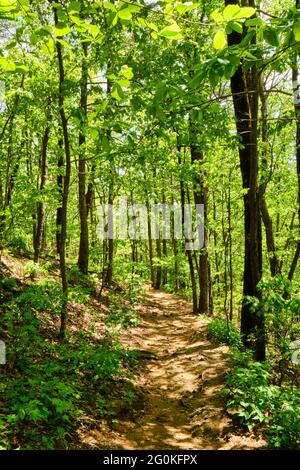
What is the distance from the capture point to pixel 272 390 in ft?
17.8

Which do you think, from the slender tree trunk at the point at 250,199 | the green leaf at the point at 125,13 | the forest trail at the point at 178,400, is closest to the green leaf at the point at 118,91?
the green leaf at the point at 125,13

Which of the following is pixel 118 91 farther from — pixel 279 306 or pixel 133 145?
pixel 279 306

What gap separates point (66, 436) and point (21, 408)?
0.86 meters

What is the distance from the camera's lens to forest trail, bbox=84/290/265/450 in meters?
5.51

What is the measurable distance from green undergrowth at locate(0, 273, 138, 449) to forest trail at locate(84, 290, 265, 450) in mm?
422

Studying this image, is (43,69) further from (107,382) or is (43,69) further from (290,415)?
(290,415)

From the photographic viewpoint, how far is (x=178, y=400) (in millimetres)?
7414

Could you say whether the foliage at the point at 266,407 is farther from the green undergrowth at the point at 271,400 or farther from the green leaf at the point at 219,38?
the green leaf at the point at 219,38

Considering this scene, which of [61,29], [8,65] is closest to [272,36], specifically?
[61,29]

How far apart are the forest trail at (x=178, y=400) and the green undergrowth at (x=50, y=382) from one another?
422mm

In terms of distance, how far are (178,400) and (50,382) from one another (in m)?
3.14

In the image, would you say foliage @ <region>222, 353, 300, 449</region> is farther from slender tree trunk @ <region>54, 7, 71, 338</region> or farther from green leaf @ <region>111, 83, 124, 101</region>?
green leaf @ <region>111, 83, 124, 101</region>

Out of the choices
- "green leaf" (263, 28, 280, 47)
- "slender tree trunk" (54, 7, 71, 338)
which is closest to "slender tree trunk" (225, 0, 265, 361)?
"slender tree trunk" (54, 7, 71, 338)
